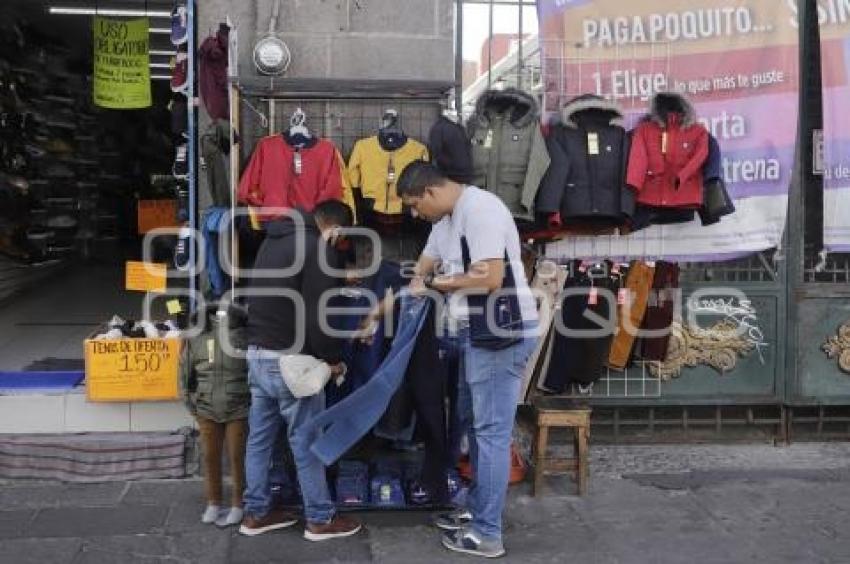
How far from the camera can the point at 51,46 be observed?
10438 millimetres

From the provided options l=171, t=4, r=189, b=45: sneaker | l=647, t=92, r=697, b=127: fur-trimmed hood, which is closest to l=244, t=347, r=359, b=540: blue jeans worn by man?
l=171, t=4, r=189, b=45: sneaker

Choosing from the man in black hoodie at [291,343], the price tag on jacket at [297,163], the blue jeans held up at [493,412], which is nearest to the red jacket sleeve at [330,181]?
the price tag on jacket at [297,163]

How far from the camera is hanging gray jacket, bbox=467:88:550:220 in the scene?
536 cm

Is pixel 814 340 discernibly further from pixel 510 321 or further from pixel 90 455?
pixel 90 455

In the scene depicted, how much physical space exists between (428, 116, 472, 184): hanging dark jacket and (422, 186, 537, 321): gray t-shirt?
2.18 ft

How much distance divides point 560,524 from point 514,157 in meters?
2.01

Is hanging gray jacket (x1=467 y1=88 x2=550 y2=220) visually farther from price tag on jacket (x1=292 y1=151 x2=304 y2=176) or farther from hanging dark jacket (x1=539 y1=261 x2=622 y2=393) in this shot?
price tag on jacket (x1=292 y1=151 x2=304 y2=176)

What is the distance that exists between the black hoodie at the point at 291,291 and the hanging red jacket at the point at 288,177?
679mm

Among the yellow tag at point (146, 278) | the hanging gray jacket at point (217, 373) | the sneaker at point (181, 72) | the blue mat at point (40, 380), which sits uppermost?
the sneaker at point (181, 72)

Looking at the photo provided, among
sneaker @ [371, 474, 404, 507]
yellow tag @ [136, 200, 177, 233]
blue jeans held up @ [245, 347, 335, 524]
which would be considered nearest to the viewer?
blue jeans held up @ [245, 347, 335, 524]

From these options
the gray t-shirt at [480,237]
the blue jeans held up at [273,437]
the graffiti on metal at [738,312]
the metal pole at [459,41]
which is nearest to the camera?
the gray t-shirt at [480,237]

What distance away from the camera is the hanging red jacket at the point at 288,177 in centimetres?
526

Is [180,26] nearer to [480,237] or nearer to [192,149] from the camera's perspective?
[192,149]

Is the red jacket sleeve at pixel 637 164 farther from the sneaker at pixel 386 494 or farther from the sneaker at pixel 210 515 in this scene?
the sneaker at pixel 210 515
